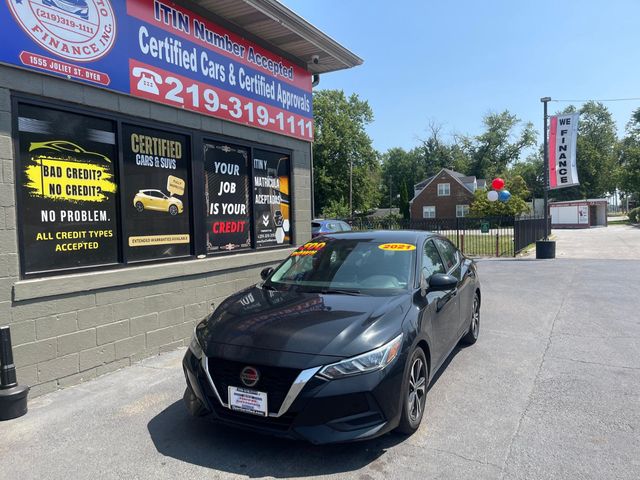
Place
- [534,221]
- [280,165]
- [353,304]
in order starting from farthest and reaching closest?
[534,221] < [280,165] < [353,304]

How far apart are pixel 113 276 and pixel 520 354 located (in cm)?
483

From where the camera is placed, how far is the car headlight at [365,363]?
9.97 ft

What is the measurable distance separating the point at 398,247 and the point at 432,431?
174 centimetres

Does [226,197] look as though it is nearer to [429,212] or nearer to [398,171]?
[429,212]

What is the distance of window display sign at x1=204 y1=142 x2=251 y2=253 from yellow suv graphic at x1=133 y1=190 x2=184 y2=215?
618 millimetres

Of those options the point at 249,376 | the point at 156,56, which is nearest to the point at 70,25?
the point at 156,56

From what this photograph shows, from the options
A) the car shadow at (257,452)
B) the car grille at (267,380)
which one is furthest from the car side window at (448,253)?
the car grille at (267,380)

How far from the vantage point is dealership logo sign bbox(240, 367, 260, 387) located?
10.2 feet

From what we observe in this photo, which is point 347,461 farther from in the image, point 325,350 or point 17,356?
point 17,356

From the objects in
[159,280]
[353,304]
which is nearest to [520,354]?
[353,304]

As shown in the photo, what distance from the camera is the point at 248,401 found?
10.3 ft

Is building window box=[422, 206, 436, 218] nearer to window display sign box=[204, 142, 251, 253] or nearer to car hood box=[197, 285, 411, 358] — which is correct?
window display sign box=[204, 142, 251, 253]

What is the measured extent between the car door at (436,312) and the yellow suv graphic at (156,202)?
11.1ft

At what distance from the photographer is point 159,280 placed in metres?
5.90
